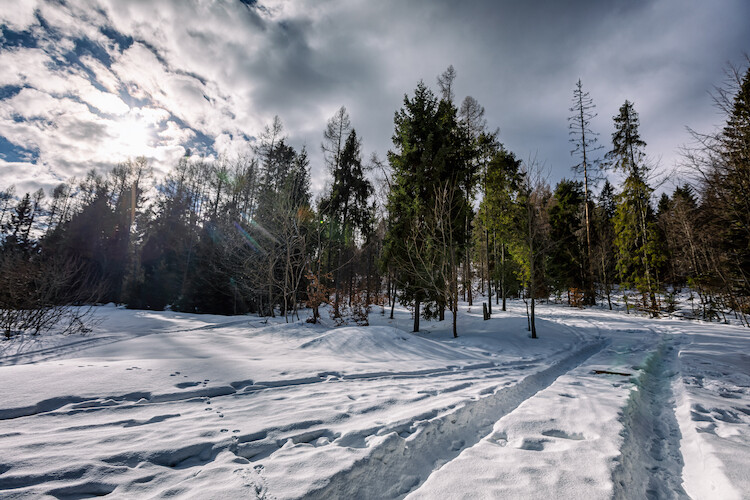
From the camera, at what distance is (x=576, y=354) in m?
8.47

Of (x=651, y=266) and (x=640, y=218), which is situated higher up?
(x=640, y=218)

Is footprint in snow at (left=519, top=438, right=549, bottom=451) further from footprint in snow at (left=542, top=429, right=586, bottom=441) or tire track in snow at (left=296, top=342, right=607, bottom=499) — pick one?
tire track in snow at (left=296, top=342, right=607, bottom=499)

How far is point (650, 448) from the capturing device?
9.74 ft

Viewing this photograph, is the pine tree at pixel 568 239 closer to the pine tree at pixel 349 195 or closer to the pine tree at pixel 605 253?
the pine tree at pixel 605 253

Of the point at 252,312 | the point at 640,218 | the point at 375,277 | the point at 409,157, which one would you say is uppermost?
the point at 409,157

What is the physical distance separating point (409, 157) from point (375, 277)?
15.5 meters

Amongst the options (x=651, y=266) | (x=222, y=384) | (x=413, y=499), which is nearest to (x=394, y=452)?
(x=413, y=499)

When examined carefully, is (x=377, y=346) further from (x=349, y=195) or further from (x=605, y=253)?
(x=605, y=253)

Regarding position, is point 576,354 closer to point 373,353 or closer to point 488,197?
point 373,353

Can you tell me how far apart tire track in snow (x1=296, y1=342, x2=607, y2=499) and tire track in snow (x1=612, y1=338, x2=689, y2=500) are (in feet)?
4.09

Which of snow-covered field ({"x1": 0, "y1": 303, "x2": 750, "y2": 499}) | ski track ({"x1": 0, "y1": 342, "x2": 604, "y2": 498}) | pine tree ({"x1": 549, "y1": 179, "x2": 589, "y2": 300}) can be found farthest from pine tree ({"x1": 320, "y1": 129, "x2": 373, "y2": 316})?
pine tree ({"x1": 549, "y1": 179, "x2": 589, "y2": 300})

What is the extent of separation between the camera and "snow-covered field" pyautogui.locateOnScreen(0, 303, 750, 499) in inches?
81.7

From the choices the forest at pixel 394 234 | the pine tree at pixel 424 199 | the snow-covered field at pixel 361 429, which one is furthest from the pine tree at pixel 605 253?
the snow-covered field at pixel 361 429

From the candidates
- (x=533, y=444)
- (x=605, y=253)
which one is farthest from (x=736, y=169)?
(x=605, y=253)
